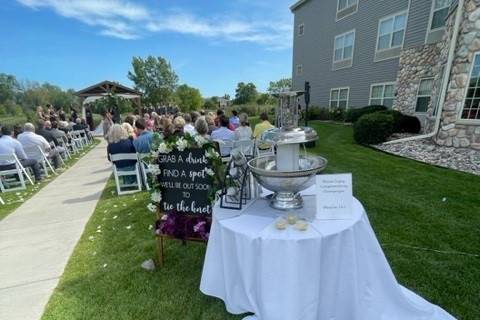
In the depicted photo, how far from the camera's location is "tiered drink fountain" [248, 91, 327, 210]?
5.33ft

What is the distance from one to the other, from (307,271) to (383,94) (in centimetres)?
1337

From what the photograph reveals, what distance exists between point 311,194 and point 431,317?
1232mm

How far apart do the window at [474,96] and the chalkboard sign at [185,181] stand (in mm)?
7464

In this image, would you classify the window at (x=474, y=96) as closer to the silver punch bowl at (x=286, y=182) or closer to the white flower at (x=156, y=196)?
the silver punch bowl at (x=286, y=182)

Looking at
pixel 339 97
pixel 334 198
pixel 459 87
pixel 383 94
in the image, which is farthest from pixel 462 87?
pixel 339 97

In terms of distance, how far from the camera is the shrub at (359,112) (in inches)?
471

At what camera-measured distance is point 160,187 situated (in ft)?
8.17

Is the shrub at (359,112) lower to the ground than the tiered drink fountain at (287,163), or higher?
lower

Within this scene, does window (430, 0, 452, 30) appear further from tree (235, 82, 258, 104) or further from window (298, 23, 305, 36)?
tree (235, 82, 258, 104)

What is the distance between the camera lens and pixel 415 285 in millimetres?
2318

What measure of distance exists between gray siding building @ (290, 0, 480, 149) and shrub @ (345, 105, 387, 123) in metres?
0.67

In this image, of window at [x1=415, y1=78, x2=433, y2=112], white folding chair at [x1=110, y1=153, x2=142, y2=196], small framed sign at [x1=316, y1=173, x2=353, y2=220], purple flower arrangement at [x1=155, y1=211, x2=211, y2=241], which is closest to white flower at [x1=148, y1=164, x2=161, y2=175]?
purple flower arrangement at [x1=155, y1=211, x2=211, y2=241]

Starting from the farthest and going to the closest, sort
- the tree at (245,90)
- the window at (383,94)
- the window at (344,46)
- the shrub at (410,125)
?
the tree at (245,90) < the window at (344,46) < the window at (383,94) < the shrub at (410,125)

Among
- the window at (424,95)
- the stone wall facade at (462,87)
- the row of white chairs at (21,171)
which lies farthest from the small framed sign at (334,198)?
the window at (424,95)
